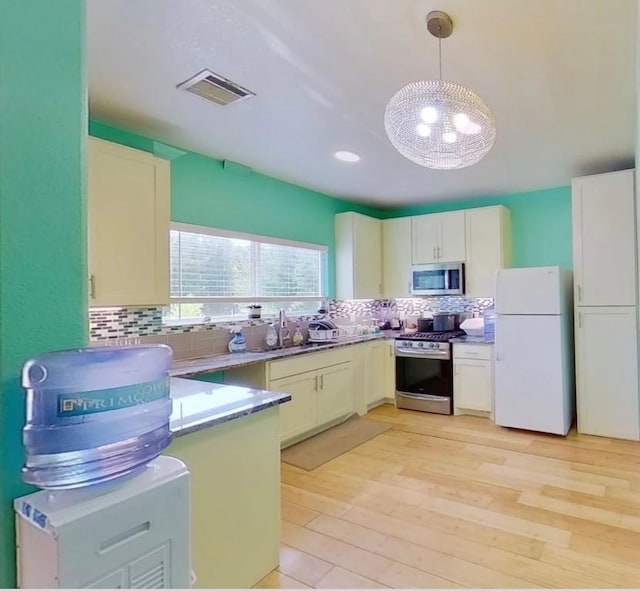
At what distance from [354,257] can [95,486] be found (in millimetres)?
4278

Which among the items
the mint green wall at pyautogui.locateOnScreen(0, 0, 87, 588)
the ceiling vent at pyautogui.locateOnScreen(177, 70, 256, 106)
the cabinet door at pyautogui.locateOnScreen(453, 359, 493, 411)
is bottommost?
the cabinet door at pyautogui.locateOnScreen(453, 359, 493, 411)

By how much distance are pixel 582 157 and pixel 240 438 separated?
3.63 meters

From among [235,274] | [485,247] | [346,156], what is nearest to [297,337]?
[235,274]

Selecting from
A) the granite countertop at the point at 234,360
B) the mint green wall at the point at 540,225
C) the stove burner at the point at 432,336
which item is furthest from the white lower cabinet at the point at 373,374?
the mint green wall at the point at 540,225

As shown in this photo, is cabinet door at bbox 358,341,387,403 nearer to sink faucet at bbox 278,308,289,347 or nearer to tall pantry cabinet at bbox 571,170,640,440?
sink faucet at bbox 278,308,289,347

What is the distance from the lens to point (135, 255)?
2.65 meters

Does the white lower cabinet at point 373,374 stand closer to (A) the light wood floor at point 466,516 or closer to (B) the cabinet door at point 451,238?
(A) the light wood floor at point 466,516

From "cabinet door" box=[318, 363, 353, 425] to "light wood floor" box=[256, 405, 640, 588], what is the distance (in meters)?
0.53

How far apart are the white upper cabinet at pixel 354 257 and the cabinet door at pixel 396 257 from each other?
0.94ft

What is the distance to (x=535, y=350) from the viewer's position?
3.92m

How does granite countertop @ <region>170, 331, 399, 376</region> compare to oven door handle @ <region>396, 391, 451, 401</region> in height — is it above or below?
above

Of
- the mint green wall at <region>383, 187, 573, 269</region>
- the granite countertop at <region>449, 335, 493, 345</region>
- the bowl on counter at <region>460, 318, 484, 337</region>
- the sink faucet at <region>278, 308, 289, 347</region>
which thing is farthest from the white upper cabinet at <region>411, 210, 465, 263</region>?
the sink faucet at <region>278, 308, 289, 347</region>

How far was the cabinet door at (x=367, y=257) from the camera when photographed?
5.00 m

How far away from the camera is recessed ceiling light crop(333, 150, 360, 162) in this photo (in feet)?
11.4
